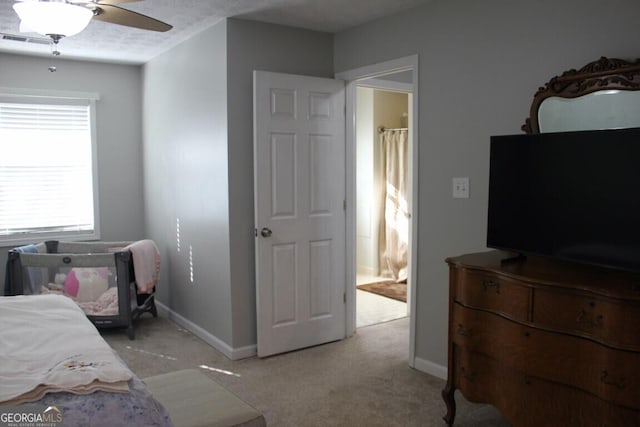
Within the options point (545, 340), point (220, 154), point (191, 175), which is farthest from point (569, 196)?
point (191, 175)

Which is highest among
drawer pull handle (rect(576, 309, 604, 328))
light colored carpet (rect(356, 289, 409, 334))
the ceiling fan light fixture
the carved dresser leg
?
the ceiling fan light fixture

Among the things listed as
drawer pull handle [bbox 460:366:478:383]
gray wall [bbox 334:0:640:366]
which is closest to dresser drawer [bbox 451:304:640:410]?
drawer pull handle [bbox 460:366:478:383]

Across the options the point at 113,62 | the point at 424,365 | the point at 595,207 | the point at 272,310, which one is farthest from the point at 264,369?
the point at 113,62

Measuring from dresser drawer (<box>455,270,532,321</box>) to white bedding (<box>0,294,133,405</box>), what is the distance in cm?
155

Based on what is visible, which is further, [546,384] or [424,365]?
[424,365]

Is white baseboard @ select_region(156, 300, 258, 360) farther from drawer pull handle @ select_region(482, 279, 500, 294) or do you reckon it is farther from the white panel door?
drawer pull handle @ select_region(482, 279, 500, 294)

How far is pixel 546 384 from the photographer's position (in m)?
2.28

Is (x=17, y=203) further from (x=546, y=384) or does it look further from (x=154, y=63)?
(x=546, y=384)

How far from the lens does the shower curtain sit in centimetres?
635

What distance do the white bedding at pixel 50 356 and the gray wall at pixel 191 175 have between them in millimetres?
1487

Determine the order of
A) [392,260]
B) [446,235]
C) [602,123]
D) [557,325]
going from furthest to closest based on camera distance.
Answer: [392,260] < [446,235] < [602,123] < [557,325]

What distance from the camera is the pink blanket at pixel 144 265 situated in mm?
Result: 4500

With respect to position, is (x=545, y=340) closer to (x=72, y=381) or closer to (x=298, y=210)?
(x=72, y=381)

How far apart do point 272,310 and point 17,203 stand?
2.78 metres
